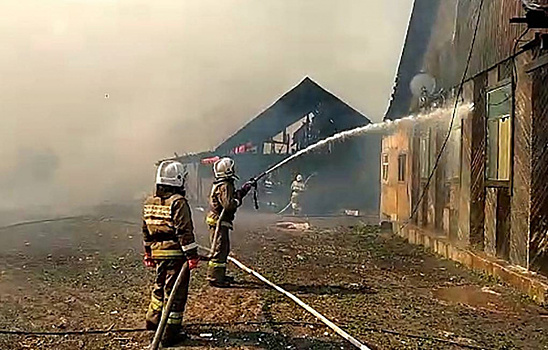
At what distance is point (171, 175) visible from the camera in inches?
226

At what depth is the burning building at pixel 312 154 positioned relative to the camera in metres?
24.8

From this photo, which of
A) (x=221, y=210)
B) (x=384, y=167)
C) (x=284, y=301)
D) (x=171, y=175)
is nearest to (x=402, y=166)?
(x=384, y=167)

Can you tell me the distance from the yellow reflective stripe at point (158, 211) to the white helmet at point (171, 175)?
0.21 m

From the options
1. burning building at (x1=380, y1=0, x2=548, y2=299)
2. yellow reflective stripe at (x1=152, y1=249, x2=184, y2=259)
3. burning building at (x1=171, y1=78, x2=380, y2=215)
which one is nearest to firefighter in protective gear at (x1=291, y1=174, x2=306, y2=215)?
burning building at (x1=171, y1=78, x2=380, y2=215)

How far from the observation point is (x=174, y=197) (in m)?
5.71

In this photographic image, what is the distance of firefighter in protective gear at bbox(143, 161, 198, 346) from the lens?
5.59 m

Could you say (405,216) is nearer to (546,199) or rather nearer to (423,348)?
(546,199)

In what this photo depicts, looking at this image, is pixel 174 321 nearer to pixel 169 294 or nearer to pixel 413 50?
pixel 169 294

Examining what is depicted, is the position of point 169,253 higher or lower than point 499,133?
lower

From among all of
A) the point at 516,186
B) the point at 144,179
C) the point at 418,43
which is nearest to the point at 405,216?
the point at 418,43

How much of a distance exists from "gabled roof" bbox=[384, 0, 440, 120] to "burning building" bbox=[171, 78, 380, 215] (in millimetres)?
7708

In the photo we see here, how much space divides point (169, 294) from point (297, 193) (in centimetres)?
1758

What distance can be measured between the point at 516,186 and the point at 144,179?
1087 inches

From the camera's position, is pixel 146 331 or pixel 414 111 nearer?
pixel 146 331
